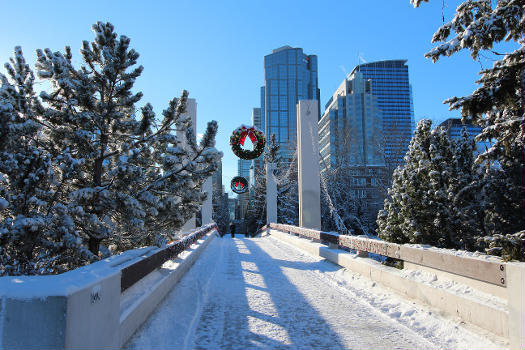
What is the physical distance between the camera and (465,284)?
16.1 ft

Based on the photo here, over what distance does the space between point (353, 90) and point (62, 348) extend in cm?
10178

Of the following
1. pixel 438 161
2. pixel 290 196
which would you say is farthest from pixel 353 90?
pixel 438 161

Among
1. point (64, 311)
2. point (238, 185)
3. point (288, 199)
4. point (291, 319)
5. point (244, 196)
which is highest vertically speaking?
point (244, 196)

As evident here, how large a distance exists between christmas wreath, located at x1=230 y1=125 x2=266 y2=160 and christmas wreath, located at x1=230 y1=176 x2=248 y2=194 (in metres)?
10.5

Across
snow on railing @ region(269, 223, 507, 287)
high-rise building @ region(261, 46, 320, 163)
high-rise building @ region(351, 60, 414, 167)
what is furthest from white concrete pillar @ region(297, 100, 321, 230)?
high-rise building @ region(261, 46, 320, 163)

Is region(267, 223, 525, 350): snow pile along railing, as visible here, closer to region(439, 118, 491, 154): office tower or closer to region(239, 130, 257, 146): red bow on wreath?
region(439, 118, 491, 154): office tower

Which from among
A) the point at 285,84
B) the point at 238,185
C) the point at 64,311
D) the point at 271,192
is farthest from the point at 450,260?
the point at 285,84

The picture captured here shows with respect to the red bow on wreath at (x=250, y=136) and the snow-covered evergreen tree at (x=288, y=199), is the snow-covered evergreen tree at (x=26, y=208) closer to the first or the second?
the red bow on wreath at (x=250, y=136)

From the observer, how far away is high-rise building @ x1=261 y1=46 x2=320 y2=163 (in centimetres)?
14662

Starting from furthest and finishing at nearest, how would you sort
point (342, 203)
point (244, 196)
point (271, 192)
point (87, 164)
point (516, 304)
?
point (244, 196) < point (342, 203) < point (271, 192) < point (87, 164) < point (516, 304)

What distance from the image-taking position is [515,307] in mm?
3479

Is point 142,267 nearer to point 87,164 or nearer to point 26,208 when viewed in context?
point 26,208

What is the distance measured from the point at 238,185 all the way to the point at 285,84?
470 ft

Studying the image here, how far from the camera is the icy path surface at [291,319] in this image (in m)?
4.03
